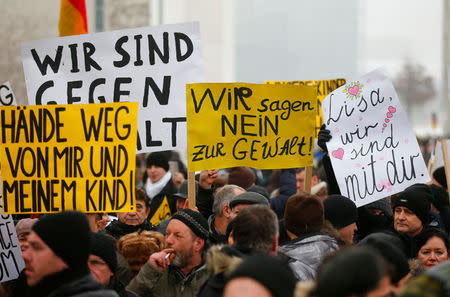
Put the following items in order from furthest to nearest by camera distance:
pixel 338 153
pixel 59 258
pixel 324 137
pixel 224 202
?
pixel 324 137 → pixel 338 153 → pixel 224 202 → pixel 59 258

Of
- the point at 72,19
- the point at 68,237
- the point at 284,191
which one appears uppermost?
the point at 72,19

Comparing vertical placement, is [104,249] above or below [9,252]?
above

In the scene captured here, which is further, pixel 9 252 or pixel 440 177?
pixel 440 177

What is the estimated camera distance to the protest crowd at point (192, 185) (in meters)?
3.79

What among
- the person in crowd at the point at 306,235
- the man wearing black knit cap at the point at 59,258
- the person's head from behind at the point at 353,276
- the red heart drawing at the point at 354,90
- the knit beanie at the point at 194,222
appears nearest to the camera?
the person's head from behind at the point at 353,276

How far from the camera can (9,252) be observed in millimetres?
5473

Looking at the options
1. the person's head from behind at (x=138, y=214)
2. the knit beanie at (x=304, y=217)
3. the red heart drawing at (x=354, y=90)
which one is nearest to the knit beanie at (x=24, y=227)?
the person's head from behind at (x=138, y=214)

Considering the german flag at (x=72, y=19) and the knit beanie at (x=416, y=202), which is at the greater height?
the german flag at (x=72, y=19)

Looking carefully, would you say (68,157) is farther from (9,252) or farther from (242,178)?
(242,178)

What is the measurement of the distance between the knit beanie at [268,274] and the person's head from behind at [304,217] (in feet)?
5.66

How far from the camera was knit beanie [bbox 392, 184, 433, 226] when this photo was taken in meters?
6.11

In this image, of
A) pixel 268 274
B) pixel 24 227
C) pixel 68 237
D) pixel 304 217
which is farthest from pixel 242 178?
pixel 268 274

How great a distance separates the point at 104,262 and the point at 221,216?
1.42 metres

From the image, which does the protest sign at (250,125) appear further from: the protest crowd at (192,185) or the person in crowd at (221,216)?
the person in crowd at (221,216)
